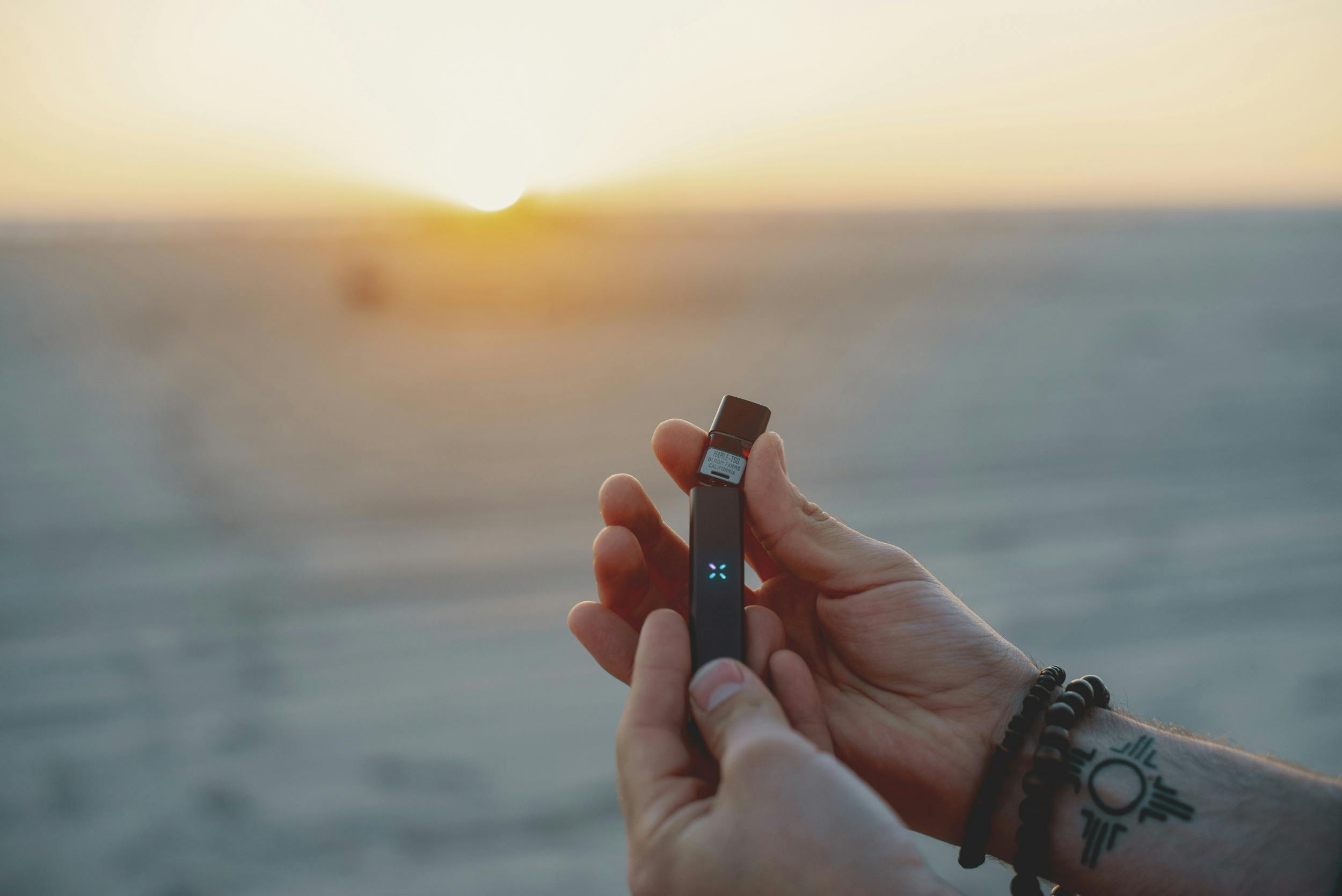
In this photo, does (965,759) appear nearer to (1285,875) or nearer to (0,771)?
(1285,875)

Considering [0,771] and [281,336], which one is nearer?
[0,771]

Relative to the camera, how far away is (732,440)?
1010 mm

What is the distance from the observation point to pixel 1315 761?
1562mm

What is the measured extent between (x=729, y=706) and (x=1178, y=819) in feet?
1.77

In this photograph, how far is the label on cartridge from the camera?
99cm

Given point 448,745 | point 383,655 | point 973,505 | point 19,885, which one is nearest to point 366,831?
point 448,745

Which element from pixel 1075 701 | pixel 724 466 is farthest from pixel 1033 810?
pixel 724 466

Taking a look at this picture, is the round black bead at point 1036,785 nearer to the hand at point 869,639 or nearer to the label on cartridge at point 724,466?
the hand at point 869,639

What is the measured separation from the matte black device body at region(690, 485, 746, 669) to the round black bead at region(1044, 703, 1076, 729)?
0.36 metres

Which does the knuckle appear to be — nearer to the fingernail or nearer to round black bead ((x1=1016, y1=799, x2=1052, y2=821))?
the fingernail

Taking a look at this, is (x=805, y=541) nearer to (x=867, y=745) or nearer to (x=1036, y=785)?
(x=867, y=745)

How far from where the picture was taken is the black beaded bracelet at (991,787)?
0.90 metres

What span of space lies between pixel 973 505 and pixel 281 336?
2136 millimetres

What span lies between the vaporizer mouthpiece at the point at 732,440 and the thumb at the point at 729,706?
0.29m
